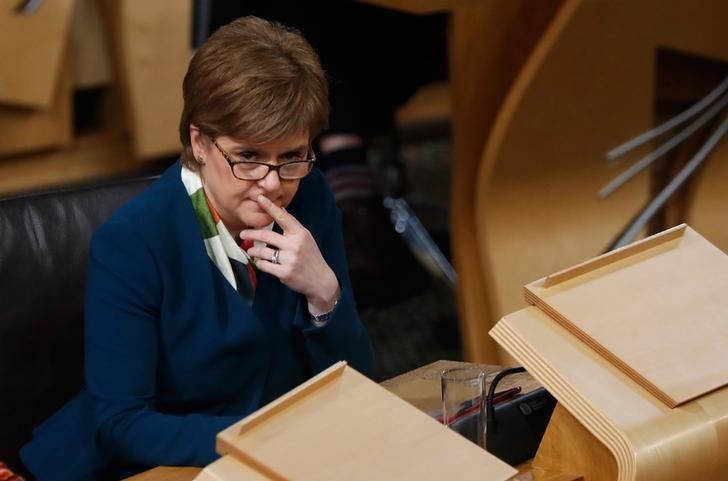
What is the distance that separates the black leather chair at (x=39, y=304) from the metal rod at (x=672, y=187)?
1.38 m

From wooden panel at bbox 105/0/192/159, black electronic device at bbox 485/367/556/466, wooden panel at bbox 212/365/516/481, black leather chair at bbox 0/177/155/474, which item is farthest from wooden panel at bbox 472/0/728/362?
wooden panel at bbox 105/0/192/159

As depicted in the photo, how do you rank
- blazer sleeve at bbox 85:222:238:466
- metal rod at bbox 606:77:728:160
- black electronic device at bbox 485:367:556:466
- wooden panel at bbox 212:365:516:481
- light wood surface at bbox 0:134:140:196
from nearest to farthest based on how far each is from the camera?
wooden panel at bbox 212:365:516:481 → black electronic device at bbox 485:367:556:466 → blazer sleeve at bbox 85:222:238:466 → metal rod at bbox 606:77:728:160 → light wood surface at bbox 0:134:140:196

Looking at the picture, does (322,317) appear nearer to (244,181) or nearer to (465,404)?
(244,181)

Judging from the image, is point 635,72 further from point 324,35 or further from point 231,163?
point 231,163

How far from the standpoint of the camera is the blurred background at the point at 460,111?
2430 mm

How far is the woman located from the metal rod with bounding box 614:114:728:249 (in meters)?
1.19

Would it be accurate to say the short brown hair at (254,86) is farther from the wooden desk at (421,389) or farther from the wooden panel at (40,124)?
the wooden panel at (40,124)

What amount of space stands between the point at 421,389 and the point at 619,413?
0.42 meters

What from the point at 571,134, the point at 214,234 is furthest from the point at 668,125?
the point at 214,234

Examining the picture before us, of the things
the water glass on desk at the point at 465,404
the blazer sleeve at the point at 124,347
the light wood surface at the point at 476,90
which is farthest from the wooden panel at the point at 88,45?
the water glass on desk at the point at 465,404

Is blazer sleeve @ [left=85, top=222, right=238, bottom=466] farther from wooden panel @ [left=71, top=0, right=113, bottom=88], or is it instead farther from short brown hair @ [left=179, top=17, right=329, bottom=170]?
wooden panel @ [left=71, top=0, right=113, bottom=88]

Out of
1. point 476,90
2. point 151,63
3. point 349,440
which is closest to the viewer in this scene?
point 349,440

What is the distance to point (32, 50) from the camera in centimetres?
334

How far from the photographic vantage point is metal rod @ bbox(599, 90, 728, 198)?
2615 millimetres
